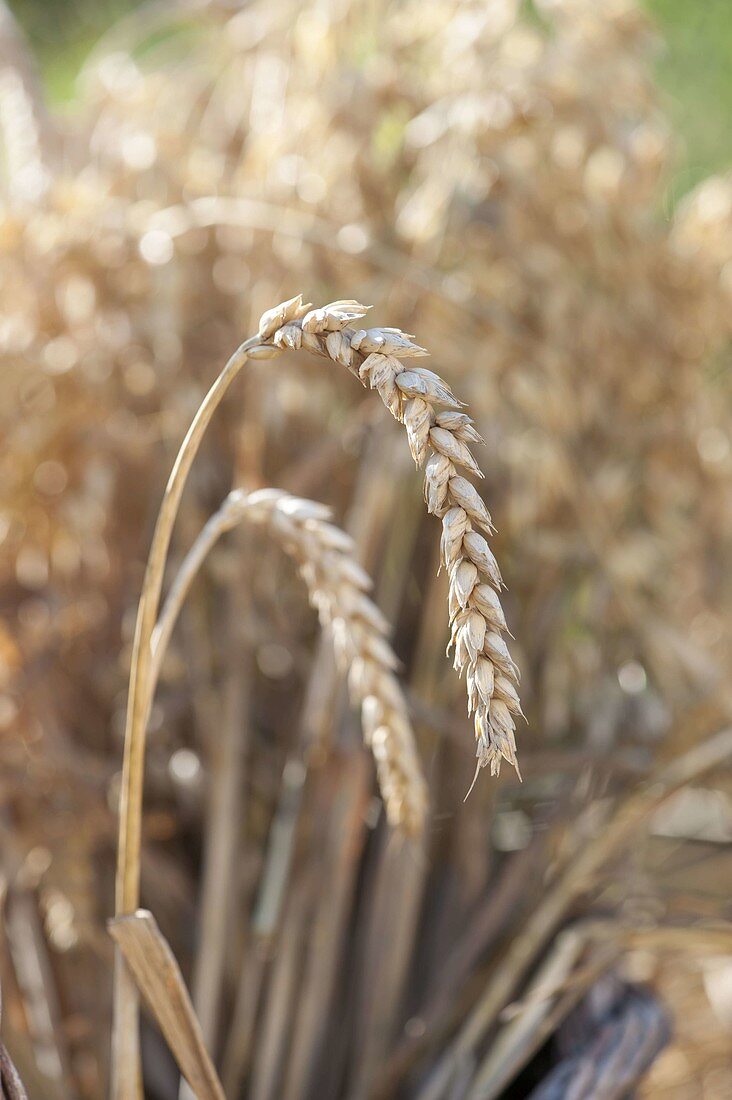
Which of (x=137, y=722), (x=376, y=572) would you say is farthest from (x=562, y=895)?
(x=137, y=722)

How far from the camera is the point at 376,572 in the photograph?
1.90 feet

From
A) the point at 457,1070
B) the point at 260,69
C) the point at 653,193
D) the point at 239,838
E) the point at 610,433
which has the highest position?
the point at 260,69

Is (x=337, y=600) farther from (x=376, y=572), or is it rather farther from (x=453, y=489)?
(x=376, y=572)

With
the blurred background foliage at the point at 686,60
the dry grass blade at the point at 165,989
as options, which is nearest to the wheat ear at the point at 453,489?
the dry grass blade at the point at 165,989

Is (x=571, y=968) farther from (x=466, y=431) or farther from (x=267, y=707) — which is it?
(x=466, y=431)

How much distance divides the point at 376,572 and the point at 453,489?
352 mm

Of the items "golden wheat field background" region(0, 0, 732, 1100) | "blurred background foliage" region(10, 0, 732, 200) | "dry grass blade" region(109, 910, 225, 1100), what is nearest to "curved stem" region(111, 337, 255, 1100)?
"dry grass blade" region(109, 910, 225, 1100)

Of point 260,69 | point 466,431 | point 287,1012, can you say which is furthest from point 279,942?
point 260,69

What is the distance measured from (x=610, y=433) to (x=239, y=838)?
0.92ft

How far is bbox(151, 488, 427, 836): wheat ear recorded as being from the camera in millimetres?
288

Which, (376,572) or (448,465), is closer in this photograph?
(448,465)

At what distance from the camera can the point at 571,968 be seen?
493 millimetres

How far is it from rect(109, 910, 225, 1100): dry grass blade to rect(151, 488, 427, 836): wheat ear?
6cm

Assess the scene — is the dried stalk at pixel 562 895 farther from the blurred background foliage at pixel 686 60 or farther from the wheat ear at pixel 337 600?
the blurred background foliage at pixel 686 60
